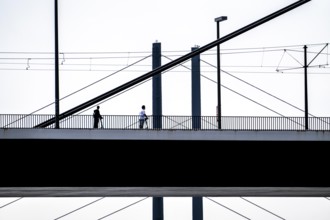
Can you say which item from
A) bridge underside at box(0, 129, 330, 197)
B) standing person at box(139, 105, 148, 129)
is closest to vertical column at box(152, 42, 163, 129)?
standing person at box(139, 105, 148, 129)

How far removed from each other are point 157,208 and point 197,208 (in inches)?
145

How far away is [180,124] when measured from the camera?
135 feet

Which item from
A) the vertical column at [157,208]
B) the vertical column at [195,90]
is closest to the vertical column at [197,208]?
the vertical column at [157,208]

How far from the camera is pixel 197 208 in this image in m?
72.3

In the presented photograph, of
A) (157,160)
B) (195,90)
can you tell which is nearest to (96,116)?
(157,160)

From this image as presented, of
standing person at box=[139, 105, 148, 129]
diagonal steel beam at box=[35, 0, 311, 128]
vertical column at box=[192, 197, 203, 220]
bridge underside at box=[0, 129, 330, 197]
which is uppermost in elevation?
diagonal steel beam at box=[35, 0, 311, 128]

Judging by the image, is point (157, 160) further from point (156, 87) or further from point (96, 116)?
point (156, 87)

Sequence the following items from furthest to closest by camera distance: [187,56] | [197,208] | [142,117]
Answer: [197,208] < [142,117] < [187,56]

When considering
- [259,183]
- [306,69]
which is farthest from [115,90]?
[306,69]

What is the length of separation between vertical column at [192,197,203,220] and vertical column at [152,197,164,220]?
7.74ft

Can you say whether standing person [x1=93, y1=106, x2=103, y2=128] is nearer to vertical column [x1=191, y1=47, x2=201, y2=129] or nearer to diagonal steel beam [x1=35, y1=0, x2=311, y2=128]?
diagonal steel beam [x1=35, y1=0, x2=311, y2=128]

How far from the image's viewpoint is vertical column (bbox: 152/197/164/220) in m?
68.6

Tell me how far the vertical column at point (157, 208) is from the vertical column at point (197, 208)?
2.36 m

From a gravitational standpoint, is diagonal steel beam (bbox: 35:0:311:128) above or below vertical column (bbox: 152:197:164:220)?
above
